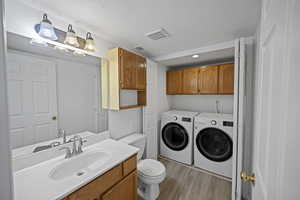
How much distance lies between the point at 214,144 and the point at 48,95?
261 centimetres

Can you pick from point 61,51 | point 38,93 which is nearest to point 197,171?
point 38,93

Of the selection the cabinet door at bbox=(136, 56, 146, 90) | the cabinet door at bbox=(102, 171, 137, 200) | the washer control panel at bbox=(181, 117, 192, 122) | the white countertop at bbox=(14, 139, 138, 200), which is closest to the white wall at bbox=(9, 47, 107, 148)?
the white countertop at bbox=(14, 139, 138, 200)

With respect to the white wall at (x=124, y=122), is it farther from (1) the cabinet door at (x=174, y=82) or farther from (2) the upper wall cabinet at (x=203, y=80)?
(2) the upper wall cabinet at (x=203, y=80)

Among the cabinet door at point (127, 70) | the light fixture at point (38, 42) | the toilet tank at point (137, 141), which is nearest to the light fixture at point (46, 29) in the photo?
the light fixture at point (38, 42)

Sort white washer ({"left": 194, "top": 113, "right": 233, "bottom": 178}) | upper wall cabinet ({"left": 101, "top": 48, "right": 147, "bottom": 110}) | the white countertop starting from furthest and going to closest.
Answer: white washer ({"left": 194, "top": 113, "right": 233, "bottom": 178}) → upper wall cabinet ({"left": 101, "top": 48, "right": 147, "bottom": 110}) → the white countertop

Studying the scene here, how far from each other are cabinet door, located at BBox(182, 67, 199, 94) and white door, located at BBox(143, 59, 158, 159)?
0.77 meters

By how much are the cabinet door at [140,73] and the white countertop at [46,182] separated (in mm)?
1183

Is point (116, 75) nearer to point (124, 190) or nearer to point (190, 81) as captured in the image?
point (124, 190)

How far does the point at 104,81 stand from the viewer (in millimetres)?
1730

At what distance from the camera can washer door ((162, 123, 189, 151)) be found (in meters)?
2.42

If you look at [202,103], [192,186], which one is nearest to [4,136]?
[192,186]

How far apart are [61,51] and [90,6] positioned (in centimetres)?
59

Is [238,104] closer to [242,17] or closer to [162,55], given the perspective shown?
[242,17]

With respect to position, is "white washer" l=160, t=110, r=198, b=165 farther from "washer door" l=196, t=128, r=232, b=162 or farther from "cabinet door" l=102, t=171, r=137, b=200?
"cabinet door" l=102, t=171, r=137, b=200
